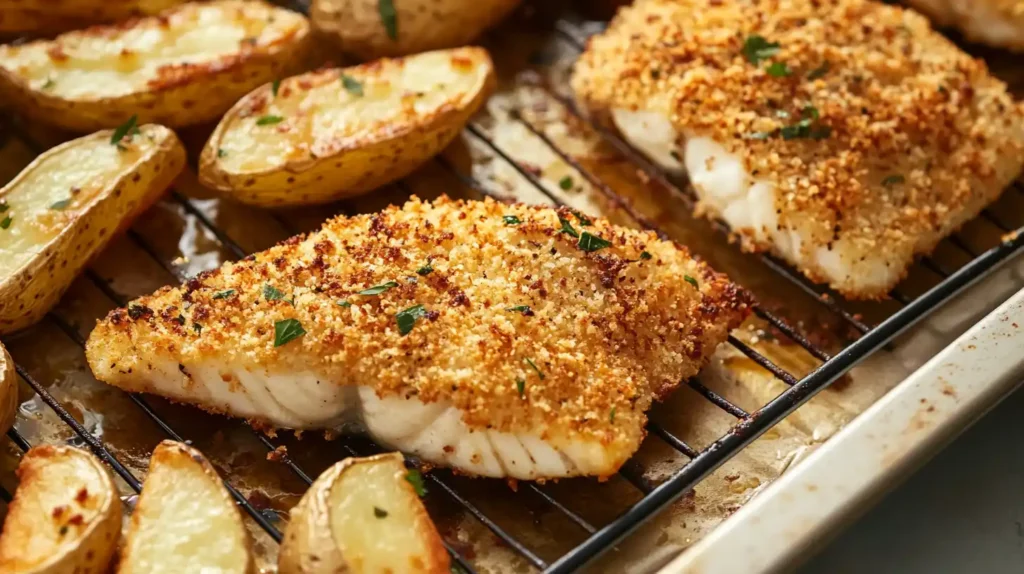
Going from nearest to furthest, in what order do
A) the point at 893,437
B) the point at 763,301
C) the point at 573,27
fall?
the point at 893,437 → the point at 763,301 → the point at 573,27

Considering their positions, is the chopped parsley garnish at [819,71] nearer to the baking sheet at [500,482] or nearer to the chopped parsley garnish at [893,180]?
the chopped parsley garnish at [893,180]

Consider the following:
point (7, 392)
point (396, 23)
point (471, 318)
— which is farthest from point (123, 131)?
point (471, 318)

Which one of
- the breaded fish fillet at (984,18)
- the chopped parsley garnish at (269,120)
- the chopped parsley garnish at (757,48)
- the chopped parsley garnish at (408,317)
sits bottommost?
the chopped parsley garnish at (408,317)

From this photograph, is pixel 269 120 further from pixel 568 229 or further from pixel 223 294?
pixel 568 229

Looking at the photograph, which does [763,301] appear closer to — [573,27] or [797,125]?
[797,125]

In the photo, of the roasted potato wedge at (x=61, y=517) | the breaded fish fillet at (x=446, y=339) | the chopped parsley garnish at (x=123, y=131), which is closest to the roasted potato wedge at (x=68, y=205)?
the chopped parsley garnish at (x=123, y=131)

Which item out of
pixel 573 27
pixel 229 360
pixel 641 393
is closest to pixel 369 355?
pixel 229 360
